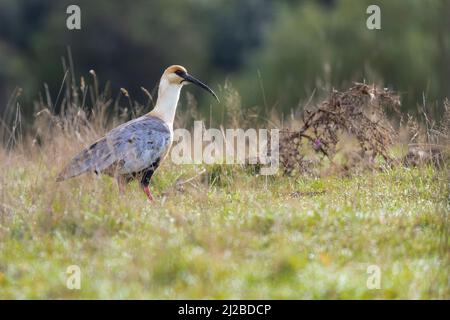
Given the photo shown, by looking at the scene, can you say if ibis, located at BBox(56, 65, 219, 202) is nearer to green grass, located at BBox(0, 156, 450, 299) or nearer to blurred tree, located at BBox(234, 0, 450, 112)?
green grass, located at BBox(0, 156, 450, 299)

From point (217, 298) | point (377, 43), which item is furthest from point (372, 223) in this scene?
point (377, 43)

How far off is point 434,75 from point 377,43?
9.87 ft

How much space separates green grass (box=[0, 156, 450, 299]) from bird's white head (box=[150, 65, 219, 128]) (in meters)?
1.84

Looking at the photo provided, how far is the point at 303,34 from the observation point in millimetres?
36875

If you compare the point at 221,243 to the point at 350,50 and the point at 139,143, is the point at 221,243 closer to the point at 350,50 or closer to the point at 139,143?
the point at 139,143

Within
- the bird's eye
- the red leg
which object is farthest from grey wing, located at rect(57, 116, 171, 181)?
the bird's eye

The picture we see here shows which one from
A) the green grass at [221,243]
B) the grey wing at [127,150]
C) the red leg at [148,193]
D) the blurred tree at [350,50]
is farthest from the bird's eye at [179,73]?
the blurred tree at [350,50]

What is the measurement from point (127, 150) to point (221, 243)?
286 cm

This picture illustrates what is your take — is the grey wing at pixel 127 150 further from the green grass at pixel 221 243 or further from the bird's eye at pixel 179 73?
the bird's eye at pixel 179 73

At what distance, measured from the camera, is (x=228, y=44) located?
49094mm

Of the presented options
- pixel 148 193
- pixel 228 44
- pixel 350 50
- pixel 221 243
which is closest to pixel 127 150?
pixel 148 193

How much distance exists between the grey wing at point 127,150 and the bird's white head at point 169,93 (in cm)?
35

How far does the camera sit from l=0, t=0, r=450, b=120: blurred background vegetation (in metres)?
32.8
